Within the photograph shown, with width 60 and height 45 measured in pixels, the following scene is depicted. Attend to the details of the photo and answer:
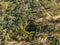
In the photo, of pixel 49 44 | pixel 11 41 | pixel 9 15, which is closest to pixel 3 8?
pixel 9 15

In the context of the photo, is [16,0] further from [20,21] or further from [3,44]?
[3,44]

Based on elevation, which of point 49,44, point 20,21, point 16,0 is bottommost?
point 49,44

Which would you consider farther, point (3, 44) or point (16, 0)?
point (16, 0)

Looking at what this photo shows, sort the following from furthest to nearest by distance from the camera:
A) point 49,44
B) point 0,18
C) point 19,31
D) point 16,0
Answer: point 16,0 < point 0,18 < point 19,31 < point 49,44

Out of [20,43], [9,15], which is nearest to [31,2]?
[9,15]

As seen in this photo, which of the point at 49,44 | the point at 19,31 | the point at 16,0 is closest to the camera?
the point at 49,44

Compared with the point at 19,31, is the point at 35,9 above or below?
above

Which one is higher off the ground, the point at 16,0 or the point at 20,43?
the point at 16,0

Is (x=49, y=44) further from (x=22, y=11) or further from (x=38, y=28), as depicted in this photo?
(x=22, y=11)

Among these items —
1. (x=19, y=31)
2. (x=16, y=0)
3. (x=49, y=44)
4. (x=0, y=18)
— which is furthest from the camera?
(x=16, y=0)
